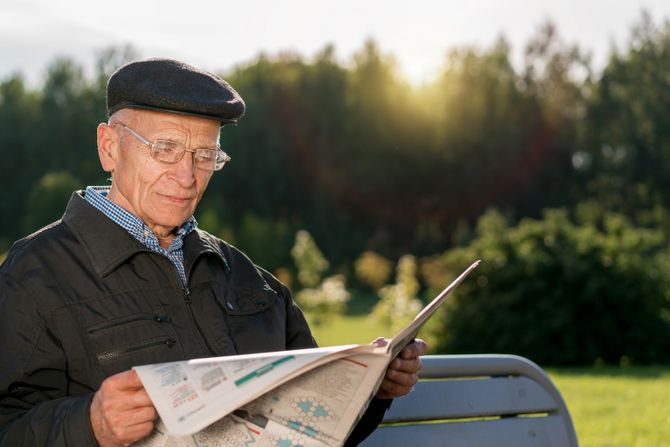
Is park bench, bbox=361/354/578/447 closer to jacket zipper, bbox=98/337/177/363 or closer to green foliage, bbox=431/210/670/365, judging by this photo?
jacket zipper, bbox=98/337/177/363

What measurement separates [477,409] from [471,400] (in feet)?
0.11

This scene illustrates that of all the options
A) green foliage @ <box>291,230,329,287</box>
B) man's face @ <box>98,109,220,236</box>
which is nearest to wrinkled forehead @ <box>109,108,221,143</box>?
man's face @ <box>98,109,220,236</box>

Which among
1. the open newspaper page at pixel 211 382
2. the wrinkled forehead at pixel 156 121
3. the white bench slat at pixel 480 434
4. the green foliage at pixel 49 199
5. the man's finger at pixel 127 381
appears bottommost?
the green foliage at pixel 49 199

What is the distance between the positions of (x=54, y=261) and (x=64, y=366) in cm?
26

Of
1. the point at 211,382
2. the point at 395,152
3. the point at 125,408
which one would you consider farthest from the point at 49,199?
the point at 211,382

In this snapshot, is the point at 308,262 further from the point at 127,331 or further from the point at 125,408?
the point at 125,408

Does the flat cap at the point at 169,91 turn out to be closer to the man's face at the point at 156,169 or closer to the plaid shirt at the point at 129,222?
the man's face at the point at 156,169

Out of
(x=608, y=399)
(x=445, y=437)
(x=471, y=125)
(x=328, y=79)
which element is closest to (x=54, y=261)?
(x=445, y=437)

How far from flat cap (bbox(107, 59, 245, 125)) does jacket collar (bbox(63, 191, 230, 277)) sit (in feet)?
0.88

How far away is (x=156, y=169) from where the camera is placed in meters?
2.51

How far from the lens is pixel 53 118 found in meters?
36.5

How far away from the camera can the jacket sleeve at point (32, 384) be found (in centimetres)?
203

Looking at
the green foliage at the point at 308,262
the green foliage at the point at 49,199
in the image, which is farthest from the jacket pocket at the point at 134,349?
the green foliage at the point at 49,199

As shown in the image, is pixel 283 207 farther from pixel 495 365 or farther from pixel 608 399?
pixel 495 365
